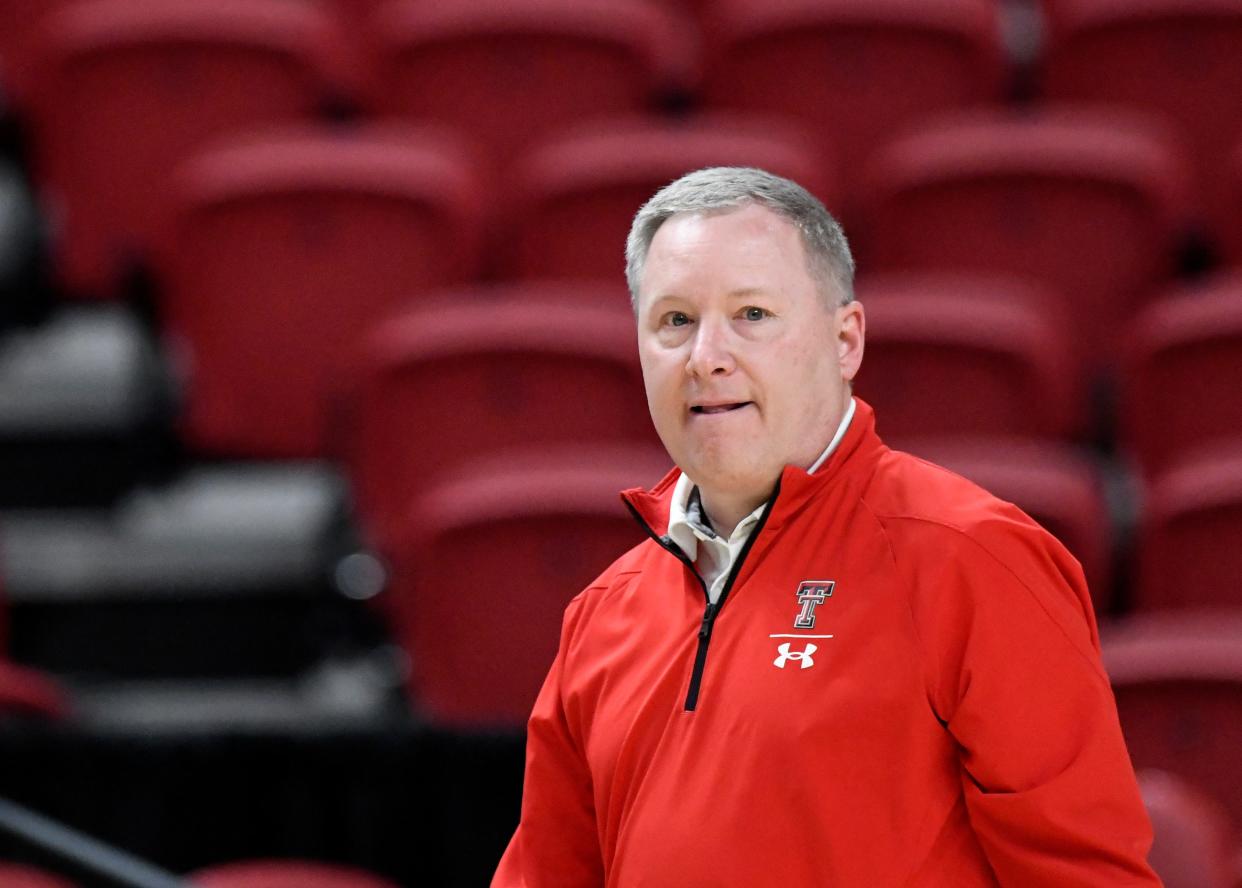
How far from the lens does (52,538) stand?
1.80m

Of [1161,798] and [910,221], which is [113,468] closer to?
[910,221]

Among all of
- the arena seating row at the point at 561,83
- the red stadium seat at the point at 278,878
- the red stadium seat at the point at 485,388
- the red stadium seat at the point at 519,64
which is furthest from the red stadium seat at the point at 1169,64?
the red stadium seat at the point at 278,878

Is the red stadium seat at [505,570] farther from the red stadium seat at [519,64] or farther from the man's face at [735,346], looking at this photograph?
the man's face at [735,346]

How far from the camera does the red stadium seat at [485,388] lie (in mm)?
1629

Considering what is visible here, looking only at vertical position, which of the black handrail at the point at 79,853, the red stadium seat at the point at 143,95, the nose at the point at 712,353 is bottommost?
the black handrail at the point at 79,853

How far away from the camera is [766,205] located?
2.38 feet

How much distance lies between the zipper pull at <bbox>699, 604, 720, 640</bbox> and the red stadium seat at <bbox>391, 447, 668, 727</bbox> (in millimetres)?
722

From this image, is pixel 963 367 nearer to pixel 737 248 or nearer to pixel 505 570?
pixel 505 570

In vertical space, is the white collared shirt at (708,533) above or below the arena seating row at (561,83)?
below

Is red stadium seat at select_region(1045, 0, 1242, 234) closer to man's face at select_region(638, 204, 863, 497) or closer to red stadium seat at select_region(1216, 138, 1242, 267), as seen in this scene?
red stadium seat at select_region(1216, 138, 1242, 267)

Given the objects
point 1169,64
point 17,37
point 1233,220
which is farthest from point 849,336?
point 17,37

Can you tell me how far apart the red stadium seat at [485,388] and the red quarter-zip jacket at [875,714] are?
2.91 feet

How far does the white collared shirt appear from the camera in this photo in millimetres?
748

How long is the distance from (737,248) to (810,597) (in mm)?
137
